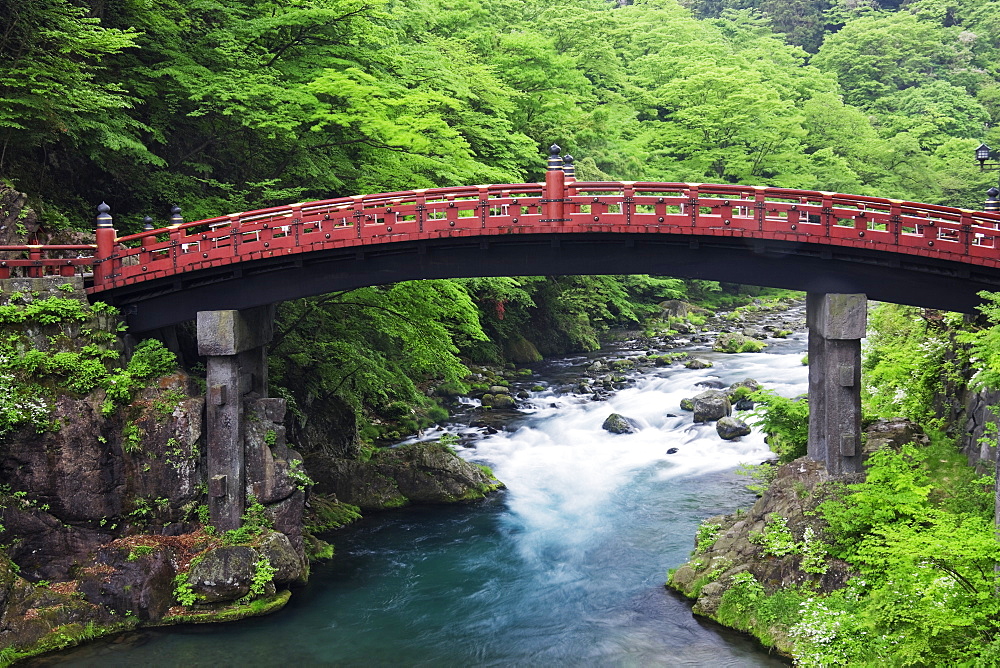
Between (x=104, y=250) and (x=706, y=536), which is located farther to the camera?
(x=706, y=536)

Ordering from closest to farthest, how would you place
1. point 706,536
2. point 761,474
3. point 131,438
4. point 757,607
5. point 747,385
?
1. point 757,607
2. point 131,438
3. point 706,536
4. point 761,474
5. point 747,385

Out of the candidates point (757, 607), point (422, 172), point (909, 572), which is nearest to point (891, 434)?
point (757, 607)

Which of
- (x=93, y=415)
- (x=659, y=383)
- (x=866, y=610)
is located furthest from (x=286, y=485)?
(x=659, y=383)

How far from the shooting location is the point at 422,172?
105 feet

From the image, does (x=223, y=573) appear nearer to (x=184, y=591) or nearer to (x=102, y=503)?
(x=184, y=591)

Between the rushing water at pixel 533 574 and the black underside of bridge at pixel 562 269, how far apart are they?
25.2ft

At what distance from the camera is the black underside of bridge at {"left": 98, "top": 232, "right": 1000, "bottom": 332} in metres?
21.6

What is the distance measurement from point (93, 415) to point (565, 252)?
1188 centimetres

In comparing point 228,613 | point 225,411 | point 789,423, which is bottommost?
point 228,613

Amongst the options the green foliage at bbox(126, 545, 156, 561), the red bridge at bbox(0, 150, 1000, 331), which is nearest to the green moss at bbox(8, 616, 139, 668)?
the green foliage at bbox(126, 545, 156, 561)

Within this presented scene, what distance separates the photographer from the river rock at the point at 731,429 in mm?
33062

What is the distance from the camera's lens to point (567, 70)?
48375 millimetres

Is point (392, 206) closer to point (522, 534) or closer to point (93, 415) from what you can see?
point (93, 415)

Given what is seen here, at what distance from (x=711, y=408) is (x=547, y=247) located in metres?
14.0
